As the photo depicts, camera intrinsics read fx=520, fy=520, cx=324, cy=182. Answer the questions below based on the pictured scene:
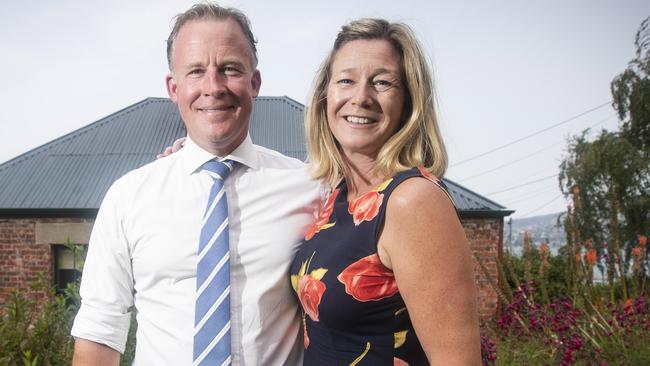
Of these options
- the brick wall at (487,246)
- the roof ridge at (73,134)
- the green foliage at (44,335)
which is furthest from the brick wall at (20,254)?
the brick wall at (487,246)

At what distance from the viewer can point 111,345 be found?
1.90 m

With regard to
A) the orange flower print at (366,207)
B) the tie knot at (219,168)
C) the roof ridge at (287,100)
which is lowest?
the orange flower print at (366,207)

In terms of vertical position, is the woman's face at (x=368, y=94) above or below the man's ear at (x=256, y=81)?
below

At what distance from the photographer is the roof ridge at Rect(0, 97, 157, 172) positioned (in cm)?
1165

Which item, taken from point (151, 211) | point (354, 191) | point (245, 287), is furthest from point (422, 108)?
point (151, 211)

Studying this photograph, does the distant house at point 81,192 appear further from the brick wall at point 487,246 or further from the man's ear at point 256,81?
the man's ear at point 256,81

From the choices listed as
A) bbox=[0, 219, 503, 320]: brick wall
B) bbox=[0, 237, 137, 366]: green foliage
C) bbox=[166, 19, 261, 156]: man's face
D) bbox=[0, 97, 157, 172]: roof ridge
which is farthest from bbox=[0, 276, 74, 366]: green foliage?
bbox=[0, 97, 157, 172]: roof ridge

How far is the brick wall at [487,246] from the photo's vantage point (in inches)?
374

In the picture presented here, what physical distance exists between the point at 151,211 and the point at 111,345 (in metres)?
0.51

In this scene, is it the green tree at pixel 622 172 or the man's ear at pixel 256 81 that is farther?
the green tree at pixel 622 172

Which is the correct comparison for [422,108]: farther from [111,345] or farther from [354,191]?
[111,345]

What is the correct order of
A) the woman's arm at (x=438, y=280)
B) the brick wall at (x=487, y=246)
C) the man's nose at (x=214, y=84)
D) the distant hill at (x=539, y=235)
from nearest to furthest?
the woman's arm at (x=438, y=280), the man's nose at (x=214, y=84), the distant hill at (x=539, y=235), the brick wall at (x=487, y=246)

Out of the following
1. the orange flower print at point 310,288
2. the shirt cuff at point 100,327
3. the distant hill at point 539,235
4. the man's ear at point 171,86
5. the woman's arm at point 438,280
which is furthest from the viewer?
the distant hill at point 539,235

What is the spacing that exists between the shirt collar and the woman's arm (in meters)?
0.80
